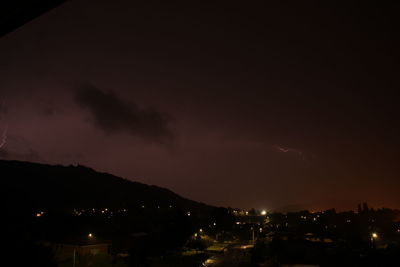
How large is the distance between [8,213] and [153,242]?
708 inches

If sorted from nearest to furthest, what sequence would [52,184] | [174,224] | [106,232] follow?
1. [174,224]
2. [106,232]
3. [52,184]

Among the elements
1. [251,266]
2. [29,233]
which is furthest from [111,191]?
[29,233]

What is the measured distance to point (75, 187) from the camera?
105625 millimetres

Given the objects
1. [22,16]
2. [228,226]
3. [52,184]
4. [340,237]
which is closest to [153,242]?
[340,237]

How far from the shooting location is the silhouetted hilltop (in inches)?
3169

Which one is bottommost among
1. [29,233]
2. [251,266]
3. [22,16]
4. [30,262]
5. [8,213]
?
[251,266]

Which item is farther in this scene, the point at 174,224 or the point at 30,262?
the point at 174,224

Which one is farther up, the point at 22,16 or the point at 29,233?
the point at 22,16

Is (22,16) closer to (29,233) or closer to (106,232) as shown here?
(29,233)

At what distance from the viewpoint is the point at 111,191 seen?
4520 inches

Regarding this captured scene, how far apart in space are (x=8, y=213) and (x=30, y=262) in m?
1.48

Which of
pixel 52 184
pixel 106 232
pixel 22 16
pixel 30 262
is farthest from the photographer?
pixel 52 184

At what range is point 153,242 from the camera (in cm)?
2586

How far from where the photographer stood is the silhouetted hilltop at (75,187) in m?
80.5
